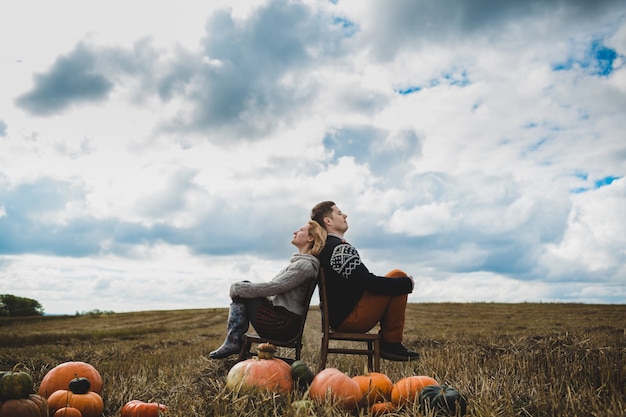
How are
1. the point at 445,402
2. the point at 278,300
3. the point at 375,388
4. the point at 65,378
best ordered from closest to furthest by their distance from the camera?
1. the point at 445,402
2. the point at 375,388
3. the point at 65,378
4. the point at 278,300

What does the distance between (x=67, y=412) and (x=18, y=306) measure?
176ft

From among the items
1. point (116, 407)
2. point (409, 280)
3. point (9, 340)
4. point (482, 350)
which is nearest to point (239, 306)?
point (116, 407)

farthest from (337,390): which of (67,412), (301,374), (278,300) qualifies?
(67,412)

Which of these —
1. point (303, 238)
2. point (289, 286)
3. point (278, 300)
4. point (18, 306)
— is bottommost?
point (18, 306)

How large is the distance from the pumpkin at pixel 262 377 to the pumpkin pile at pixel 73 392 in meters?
0.95

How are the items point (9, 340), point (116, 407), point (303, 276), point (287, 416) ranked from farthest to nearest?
point (9, 340)
point (303, 276)
point (116, 407)
point (287, 416)

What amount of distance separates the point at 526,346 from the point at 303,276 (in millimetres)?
3980

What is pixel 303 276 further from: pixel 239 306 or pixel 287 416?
pixel 287 416

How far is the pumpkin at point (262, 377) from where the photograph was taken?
3369 mm

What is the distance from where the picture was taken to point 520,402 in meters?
2.96

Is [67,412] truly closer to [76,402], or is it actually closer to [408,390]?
[76,402]

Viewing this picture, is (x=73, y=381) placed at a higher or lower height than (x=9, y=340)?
higher

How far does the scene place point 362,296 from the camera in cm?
457

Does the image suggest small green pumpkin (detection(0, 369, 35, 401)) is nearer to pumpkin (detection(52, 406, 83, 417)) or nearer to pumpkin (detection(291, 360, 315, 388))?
pumpkin (detection(52, 406, 83, 417))
